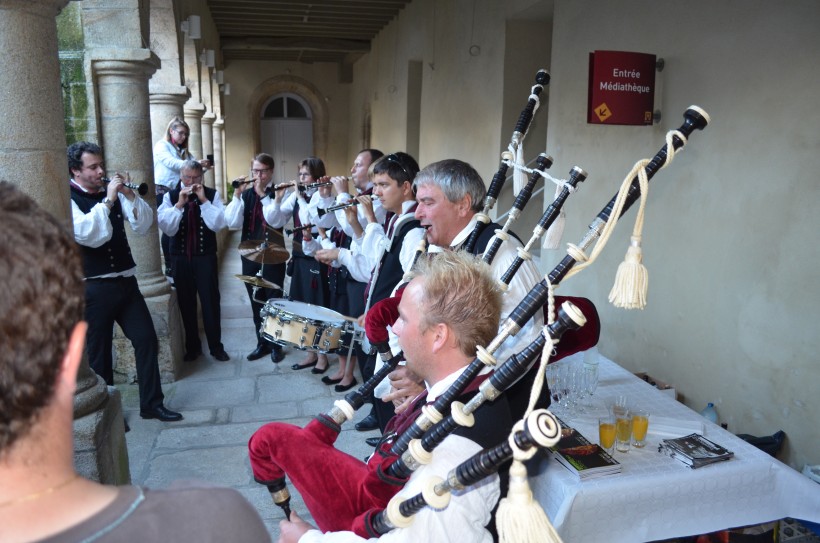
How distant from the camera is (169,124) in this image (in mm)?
6445

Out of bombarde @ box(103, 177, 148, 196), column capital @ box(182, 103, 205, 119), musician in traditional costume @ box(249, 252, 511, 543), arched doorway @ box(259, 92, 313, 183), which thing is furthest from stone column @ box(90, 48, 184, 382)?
arched doorway @ box(259, 92, 313, 183)

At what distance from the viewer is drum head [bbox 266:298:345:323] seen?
4.09m

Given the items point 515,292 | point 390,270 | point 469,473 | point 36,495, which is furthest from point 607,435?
point 36,495

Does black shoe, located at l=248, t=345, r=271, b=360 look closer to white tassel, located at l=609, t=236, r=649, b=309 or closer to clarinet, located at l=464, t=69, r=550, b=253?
clarinet, located at l=464, t=69, r=550, b=253

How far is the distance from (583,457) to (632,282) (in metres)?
0.93

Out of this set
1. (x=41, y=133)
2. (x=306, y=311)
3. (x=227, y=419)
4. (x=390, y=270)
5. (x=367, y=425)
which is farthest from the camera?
(x=227, y=419)

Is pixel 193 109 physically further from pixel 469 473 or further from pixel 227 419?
pixel 469 473

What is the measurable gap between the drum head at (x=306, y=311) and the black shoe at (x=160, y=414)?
1004mm

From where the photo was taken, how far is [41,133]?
2838 mm

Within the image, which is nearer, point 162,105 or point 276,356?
point 276,356

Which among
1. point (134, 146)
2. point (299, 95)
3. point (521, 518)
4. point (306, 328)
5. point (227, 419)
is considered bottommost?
point (227, 419)

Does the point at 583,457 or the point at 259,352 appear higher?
the point at 583,457

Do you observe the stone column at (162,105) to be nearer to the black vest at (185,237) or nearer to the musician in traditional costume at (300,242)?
the black vest at (185,237)

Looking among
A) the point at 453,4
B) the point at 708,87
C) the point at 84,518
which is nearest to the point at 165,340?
the point at 708,87
